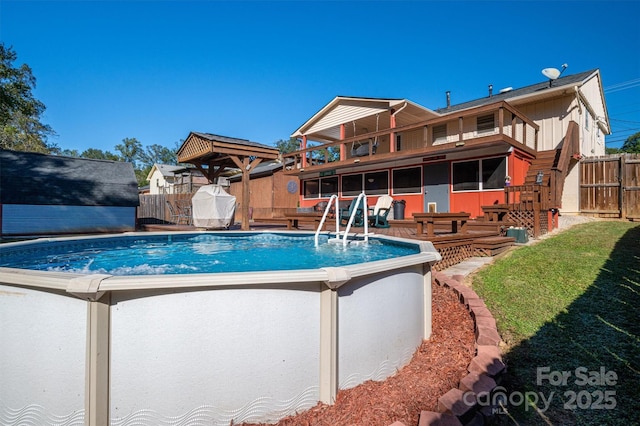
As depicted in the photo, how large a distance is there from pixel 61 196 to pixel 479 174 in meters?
17.6

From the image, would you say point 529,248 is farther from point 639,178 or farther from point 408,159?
point 639,178

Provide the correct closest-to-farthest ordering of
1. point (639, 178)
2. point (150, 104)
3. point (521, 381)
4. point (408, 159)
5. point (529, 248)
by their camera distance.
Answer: point (521, 381)
point (529, 248)
point (639, 178)
point (408, 159)
point (150, 104)

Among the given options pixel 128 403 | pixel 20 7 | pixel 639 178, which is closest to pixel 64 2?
pixel 20 7

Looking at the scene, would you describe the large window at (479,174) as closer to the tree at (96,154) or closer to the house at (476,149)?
the house at (476,149)

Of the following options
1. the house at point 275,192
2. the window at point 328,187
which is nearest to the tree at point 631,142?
the window at point 328,187

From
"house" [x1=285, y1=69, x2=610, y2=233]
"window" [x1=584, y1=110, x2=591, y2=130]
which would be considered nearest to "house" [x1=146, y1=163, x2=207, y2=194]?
"house" [x1=285, y1=69, x2=610, y2=233]

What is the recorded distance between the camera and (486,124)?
1315 cm

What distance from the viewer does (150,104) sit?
30.2m

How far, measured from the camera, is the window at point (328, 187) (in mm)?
16672

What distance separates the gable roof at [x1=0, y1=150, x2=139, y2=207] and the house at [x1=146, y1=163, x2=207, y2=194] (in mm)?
8072

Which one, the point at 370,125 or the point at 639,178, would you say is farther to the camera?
the point at 370,125

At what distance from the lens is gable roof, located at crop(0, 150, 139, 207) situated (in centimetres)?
1341

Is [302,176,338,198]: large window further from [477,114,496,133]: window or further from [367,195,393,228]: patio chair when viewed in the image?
[477,114,496,133]: window

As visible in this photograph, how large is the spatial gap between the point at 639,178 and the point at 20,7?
24.4 meters
